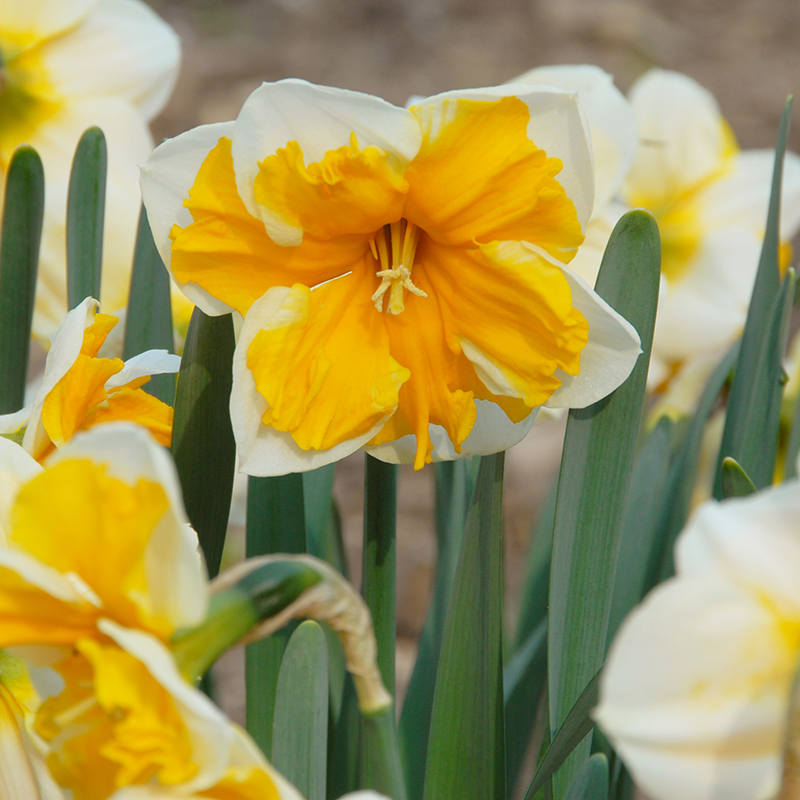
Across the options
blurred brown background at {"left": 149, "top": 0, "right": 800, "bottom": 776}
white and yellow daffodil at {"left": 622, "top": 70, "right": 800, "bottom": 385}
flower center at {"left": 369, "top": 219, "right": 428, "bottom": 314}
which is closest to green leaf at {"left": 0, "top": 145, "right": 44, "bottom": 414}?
flower center at {"left": 369, "top": 219, "right": 428, "bottom": 314}

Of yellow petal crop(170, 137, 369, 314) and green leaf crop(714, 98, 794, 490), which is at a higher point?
yellow petal crop(170, 137, 369, 314)

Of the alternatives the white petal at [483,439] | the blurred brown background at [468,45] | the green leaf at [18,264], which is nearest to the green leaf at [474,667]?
the white petal at [483,439]

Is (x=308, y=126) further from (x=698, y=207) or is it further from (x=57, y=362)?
(x=698, y=207)

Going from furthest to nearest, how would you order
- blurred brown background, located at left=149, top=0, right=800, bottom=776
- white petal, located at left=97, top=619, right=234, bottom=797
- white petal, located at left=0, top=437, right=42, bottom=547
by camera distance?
blurred brown background, located at left=149, top=0, right=800, bottom=776, white petal, located at left=0, top=437, right=42, bottom=547, white petal, located at left=97, top=619, right=234, bottom=797

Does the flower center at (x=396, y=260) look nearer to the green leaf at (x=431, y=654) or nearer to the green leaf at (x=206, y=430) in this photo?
the green leaf at (x=206, y=430)

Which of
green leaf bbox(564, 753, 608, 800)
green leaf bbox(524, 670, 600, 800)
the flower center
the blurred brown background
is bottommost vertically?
green leaf bbox(564, 753, 608, 800)

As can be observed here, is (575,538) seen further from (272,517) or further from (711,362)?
(711,362)

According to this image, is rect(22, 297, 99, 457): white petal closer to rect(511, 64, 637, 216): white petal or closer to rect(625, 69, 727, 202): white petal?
rect(511, 64, 637, 216): white petal

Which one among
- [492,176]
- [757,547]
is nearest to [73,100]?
[492,176]
